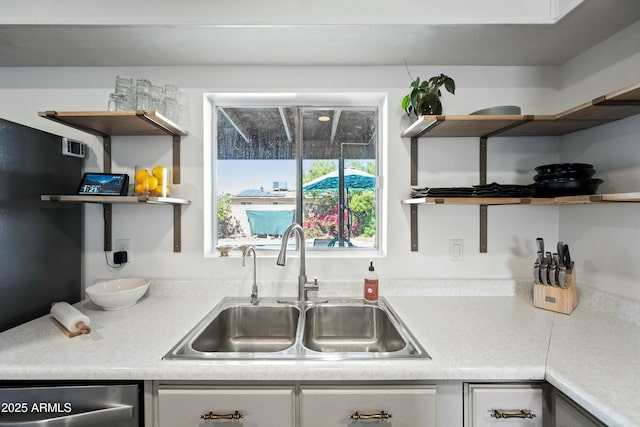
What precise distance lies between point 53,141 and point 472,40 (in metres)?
2.12

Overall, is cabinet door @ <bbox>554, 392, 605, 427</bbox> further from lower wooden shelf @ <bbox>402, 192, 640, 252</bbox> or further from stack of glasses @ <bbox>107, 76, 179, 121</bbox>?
stack of glasses @ <bbox>107, 76, 179, 121</bbox>

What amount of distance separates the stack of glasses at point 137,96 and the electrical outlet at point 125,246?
28.6 inches

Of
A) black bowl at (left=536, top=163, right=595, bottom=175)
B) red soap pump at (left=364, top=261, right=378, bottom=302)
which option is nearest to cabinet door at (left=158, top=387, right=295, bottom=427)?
red soap pump at (left=364, top=261, right=378, bottom=302)

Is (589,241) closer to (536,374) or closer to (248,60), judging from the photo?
(536,374)

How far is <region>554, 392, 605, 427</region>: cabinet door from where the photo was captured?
2.77ft

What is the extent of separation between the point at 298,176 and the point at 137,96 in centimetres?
95

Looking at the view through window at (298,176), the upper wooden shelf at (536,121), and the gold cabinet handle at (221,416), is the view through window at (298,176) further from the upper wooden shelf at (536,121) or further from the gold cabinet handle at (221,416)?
the gold cabinet handle at (221,416)

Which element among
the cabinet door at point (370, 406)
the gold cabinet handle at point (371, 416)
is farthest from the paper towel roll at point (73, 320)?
A: the gold cabinet handle at point (371, 416)

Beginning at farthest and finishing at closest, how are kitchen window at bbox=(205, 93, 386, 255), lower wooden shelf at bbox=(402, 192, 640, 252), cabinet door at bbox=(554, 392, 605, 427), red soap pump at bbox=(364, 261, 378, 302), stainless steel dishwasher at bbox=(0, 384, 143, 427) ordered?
kitchen window at bbox=(205, 93, 386, 255), red soap pump at bbox=(364, 261, 378, 302), lower wooden shelf at bbox=(402, 192, 640, 252), stainless steel dishwasher at bbox=(0, 384, 143, 427), cabinet door at bbox=(554, 392, 605, 427)

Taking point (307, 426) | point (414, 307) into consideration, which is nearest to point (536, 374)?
point (414, 307)

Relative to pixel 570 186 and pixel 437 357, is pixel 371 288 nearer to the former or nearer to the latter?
pixel 437 357

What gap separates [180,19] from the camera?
4.54 ft

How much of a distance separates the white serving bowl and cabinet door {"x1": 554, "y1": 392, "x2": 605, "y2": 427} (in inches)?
69.1

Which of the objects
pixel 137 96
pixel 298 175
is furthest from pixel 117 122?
pixel 298 175
